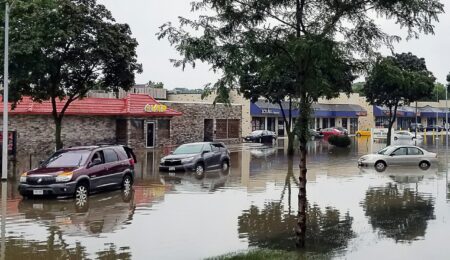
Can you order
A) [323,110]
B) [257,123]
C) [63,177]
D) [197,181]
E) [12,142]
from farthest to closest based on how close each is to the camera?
1. [323,110]
2. [257,123]
3. [12,142]
4. [197,181]
5. [63,177]

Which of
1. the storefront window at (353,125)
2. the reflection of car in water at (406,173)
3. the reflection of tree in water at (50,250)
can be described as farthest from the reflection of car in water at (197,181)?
the storefront window at (353,125)

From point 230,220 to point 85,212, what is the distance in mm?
4114

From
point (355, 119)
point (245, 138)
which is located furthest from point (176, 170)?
point (355, 119)

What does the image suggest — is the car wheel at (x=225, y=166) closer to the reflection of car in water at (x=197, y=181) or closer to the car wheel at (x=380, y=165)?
the reflection of car in water at (x=197, y=181)

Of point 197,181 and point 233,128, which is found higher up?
point 233,128

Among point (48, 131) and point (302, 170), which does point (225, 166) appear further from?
point (302, 170)

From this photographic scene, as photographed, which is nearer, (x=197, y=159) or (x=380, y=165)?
(x=197, y=159)

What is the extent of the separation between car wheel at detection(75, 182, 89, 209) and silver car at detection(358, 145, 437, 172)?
1675 centimetres

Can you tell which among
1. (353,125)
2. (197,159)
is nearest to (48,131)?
(197,159)

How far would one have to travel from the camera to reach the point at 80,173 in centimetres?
1753

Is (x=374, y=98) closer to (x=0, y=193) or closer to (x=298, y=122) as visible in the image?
(x=0, y=193)

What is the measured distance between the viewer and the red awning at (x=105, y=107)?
3716 centimetres

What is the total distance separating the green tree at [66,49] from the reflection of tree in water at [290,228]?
1295 cm

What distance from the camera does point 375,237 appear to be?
482 inches
